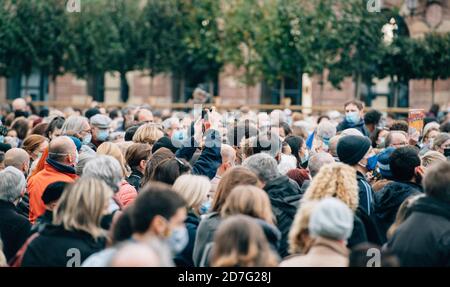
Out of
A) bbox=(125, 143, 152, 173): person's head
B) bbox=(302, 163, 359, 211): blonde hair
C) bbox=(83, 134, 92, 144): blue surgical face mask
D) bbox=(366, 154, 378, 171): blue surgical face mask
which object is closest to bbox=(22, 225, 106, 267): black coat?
bbox=(302, 163, 359, 211): blonde hair

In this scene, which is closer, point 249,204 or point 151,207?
point 151,207

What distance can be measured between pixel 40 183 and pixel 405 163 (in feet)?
10.4

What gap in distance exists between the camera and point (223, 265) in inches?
241

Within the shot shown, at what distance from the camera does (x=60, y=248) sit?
7109mm

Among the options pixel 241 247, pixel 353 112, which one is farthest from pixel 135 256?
pixel 353 112

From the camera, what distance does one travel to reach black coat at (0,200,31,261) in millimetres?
8680

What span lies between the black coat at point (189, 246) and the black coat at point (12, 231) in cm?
142

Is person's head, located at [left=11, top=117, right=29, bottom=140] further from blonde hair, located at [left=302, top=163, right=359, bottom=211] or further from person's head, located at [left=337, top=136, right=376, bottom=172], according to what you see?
blonde hair, located at [left=302, top=163, right=359, bottom=211]

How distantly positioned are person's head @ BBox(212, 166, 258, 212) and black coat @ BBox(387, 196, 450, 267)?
1.32 meters

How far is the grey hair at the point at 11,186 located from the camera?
891 centimetres

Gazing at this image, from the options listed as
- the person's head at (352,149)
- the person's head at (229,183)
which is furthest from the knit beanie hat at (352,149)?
the person's head at (229,183)

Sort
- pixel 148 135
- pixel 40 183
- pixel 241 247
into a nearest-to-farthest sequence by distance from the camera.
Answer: pixel 241 247 → pixel 40 183 → pixel 148 135

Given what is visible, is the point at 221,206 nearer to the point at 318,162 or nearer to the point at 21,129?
the point at 318,162
